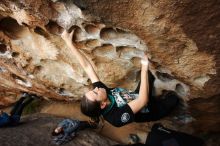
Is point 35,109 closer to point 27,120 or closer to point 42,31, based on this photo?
point 27,120

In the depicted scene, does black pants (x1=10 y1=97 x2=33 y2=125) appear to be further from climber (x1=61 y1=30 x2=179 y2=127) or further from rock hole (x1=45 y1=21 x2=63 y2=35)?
climber (x1=61 y1=30 x2=179 y2=127)

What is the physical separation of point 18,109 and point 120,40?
265cm

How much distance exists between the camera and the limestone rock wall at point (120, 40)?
11.9ft

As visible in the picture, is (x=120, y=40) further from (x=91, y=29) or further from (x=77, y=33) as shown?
(x=77, y=33)

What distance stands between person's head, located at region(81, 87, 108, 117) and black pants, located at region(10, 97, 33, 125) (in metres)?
2.24

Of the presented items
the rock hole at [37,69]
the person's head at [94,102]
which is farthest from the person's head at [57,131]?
the person's head at [94,102]

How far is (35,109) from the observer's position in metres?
7.03

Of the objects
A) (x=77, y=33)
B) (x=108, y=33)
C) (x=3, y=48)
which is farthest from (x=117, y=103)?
(x=3, y=48)

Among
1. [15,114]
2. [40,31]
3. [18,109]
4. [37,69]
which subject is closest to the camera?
[40,31]

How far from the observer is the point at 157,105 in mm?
4348

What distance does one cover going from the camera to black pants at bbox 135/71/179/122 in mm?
4195

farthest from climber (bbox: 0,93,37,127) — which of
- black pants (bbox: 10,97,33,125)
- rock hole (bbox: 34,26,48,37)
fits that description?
rock hole (bbox: 34,26,48,37)

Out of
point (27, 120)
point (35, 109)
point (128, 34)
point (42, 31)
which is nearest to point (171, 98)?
point (128, 34)

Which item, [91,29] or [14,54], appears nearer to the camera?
[91,29]
